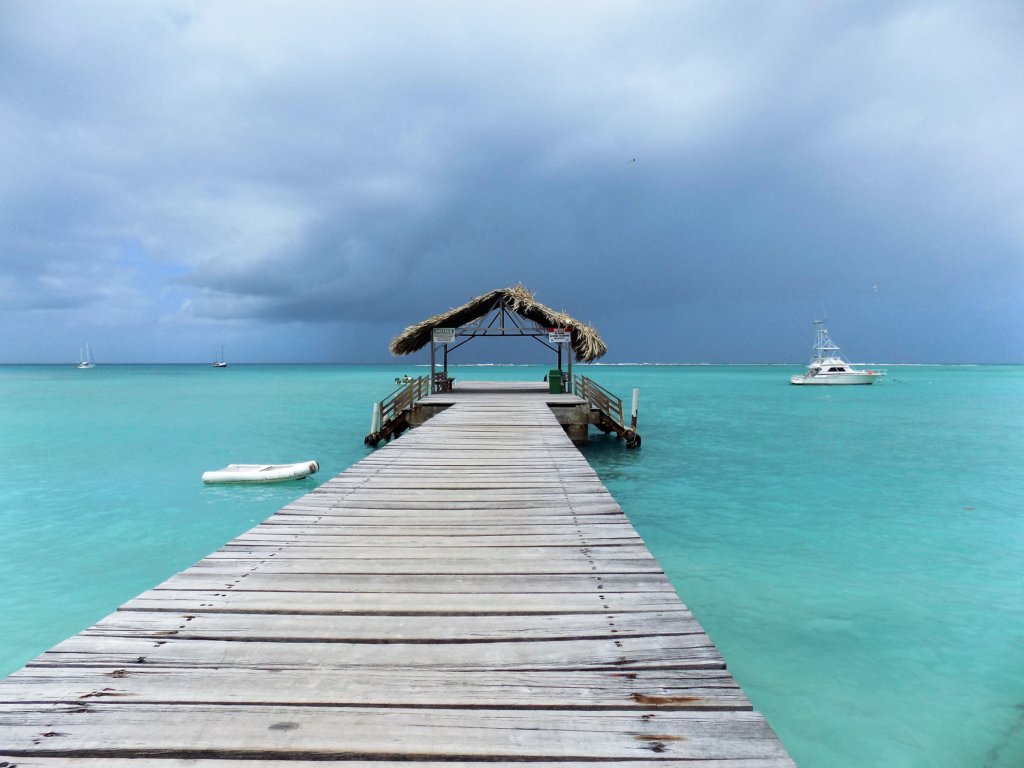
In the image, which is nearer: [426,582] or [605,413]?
[426,582]

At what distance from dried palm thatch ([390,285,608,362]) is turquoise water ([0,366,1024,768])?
3562 mm

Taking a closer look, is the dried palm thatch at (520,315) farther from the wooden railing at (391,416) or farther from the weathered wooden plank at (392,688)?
the weathered wooden plank at (392,688)

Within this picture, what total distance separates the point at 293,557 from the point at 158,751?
1932mm

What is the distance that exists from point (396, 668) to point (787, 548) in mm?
8733

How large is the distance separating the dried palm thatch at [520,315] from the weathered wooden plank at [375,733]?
15946mm

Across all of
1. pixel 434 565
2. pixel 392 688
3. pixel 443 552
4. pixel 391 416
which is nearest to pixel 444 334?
pixel 391 416

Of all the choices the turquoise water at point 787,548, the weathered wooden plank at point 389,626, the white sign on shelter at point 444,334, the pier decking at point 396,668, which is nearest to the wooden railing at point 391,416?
the turquoise water at point 787,548

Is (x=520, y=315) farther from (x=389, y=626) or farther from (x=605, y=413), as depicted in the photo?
(x=389, y=626)

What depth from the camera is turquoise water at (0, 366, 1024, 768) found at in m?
5.03

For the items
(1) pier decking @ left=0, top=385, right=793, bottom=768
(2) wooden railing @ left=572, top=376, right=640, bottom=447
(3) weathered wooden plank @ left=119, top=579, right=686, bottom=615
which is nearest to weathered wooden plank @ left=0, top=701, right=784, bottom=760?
(1) pier decking @ left=0, top=385, right=793, bottom=768

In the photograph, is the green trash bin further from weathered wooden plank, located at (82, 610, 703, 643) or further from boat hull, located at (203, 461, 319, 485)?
weathered wooden plank, located at (82, 610, 703, 643)

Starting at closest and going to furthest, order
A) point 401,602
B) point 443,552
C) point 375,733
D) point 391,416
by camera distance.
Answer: point 375,733, point 401,602, point 443,552, point 391,416

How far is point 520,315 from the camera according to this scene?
18.6 m

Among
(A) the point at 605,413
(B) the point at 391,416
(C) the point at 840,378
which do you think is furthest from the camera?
(C) the point at 840,378
